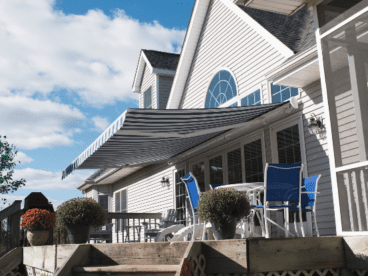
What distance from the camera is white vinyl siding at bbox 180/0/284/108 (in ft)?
26.3

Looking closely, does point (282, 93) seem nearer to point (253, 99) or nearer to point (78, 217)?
point (253, 99)

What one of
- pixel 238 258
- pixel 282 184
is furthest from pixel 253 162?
pixel 238 258

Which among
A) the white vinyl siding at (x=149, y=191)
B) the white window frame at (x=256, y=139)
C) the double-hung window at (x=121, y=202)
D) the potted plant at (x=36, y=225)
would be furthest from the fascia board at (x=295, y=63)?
the double-hung window at (x=121, y=202)

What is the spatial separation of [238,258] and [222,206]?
31.0 inches

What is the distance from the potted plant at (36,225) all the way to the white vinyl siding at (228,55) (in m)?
4.79

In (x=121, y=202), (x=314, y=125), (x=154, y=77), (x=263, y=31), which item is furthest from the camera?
(x=121, y=202)

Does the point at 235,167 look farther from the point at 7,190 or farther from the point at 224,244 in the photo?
the point at 7,190

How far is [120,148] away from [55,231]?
2005mm

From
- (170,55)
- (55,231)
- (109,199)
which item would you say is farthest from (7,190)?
(55,231)

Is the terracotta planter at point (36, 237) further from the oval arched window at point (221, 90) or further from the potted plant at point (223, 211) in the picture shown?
the oval arched window at point (221, 90)

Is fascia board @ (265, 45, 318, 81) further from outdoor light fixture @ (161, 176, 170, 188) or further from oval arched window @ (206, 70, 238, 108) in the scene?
outdoor light fixture @ (161, 176, 170, 188)

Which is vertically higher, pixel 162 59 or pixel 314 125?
pixel 162 59

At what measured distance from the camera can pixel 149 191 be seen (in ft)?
43.2

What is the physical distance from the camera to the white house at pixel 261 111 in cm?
363
